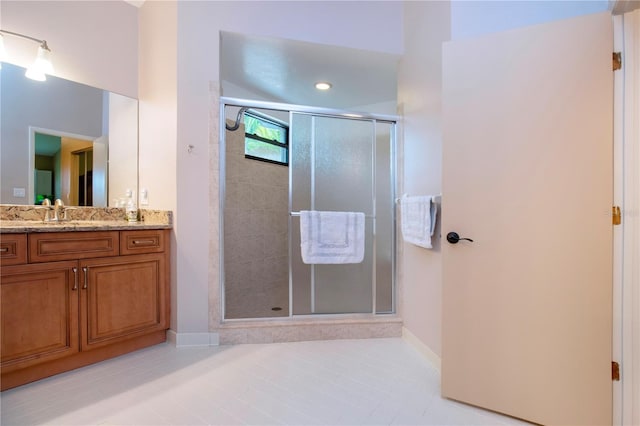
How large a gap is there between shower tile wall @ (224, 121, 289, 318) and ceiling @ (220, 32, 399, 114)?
24.0 inches

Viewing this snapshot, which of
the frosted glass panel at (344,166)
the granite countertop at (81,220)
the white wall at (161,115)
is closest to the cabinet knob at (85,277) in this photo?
the granite countertop at (81,220)

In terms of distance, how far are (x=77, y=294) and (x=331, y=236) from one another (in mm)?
1635

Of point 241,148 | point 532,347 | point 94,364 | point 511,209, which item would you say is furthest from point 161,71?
point 532,347

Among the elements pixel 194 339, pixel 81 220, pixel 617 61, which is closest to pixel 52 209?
pixel 81 220

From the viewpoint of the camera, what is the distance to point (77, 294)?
5.69ft

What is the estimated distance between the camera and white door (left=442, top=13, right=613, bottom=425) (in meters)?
1.27

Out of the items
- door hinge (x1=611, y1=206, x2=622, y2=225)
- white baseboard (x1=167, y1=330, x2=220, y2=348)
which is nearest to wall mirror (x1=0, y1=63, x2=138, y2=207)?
white baseboard (x1=167, y1=330, x2=220, y2=348)

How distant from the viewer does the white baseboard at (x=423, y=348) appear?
186cm

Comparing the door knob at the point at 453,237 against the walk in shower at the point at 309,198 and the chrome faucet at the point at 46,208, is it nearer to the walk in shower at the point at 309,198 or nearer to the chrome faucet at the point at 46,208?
the walk in shower at the point at 309,198

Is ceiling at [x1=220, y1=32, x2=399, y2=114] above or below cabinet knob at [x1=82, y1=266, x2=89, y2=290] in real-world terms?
above

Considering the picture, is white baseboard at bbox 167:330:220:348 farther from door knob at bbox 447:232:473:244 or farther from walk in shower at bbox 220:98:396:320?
door knob at bbox 447:232:473:244

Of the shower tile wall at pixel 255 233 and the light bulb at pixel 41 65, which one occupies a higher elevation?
the light bulb at pixel 41 65

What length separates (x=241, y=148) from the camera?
114 inches

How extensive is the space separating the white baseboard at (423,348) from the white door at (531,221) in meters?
0.33
